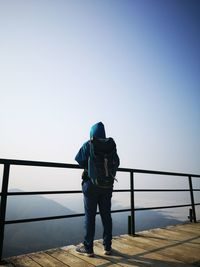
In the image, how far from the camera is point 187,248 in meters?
3.48

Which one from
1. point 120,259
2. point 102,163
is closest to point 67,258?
point 120,259

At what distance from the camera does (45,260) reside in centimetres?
276

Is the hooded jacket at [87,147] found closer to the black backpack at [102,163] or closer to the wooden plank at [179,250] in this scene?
the black backpack at [102,163]

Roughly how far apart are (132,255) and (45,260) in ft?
3.88

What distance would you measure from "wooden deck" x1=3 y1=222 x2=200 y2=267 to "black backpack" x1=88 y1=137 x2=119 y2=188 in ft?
3.10

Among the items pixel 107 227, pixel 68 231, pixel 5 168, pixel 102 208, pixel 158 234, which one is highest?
pixel 5 168

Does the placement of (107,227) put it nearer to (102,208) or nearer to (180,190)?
(102,208)

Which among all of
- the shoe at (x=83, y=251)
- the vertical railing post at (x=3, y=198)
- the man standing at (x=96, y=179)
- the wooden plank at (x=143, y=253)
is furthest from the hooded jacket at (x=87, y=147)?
the wooden plank at (x=143, y=253)

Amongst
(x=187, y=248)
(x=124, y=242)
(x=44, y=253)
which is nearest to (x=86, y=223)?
(x=44, y=253)

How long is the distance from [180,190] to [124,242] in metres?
2.44

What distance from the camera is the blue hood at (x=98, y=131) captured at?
318 cm

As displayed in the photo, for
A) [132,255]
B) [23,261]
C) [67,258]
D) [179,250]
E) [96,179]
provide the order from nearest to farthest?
1. [23,261]
2. [67,258]
3. [96,179]
4. [132,255]
5. [179,250]

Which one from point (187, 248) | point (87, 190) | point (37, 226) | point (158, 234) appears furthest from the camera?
point (37, 226)

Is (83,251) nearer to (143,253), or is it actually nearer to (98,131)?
→ (143,253)
